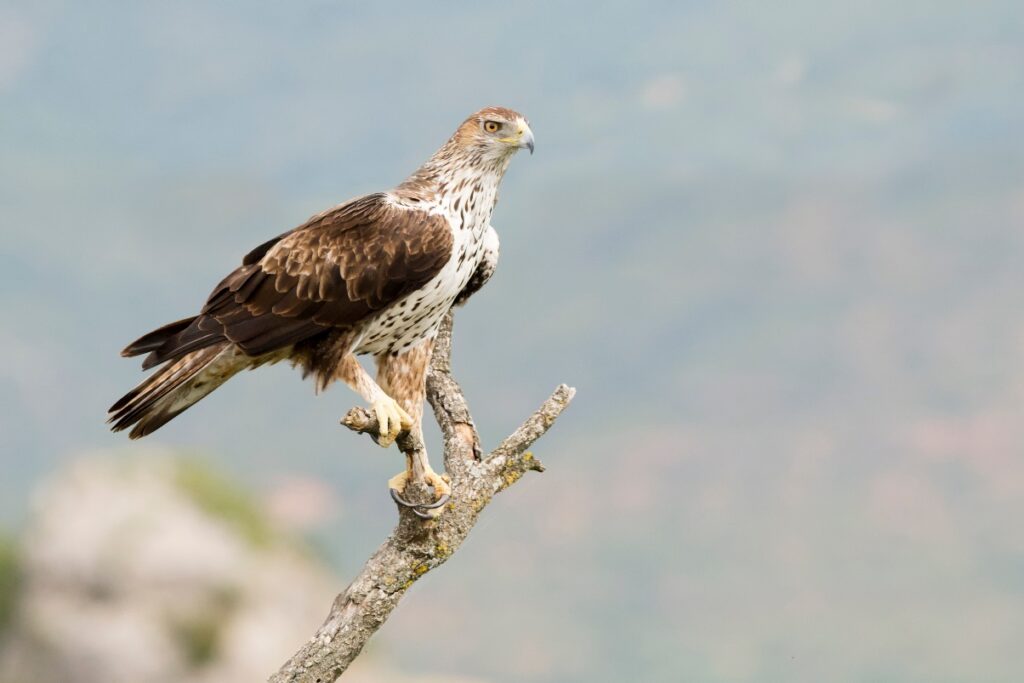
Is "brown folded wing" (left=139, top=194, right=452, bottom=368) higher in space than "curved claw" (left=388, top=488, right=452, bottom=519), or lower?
higher

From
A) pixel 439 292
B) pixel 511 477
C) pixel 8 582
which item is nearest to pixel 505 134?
pixel 439 292

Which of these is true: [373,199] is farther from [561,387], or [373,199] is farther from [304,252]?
[561,387]

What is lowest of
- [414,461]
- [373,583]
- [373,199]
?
[373,583]

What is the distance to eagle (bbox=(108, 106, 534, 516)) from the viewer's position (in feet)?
A: 22.2

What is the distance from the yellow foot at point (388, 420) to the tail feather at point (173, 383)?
83cm

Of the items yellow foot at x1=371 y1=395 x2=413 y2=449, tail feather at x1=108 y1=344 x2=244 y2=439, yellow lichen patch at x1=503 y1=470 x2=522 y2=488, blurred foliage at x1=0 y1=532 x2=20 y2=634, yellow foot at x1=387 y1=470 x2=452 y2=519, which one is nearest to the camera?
yellow foot at x1=371 y1=395 x2=413 y2=449

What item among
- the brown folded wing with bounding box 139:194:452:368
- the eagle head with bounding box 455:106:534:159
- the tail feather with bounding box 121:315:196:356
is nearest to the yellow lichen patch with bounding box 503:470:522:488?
the brown folded wing with bounding box 139:194:452:368

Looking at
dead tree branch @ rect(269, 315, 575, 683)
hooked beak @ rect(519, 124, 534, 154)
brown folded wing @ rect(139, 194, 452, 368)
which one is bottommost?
dead tree branch @ rect(269, 315, 575, 683)

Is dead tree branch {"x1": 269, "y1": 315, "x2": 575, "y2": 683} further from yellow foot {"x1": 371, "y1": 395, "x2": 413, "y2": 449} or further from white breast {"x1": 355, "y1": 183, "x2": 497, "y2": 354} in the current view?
white breast {"x1": 355, "y1": 183, "x2": 497, "y2": 354}

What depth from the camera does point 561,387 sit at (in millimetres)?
7508

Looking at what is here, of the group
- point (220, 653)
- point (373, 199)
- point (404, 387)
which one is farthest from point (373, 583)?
point (220, 653)

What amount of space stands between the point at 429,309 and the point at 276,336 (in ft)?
2.92

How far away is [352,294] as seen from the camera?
675 centimetres

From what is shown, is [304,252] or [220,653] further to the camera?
[220,653]
